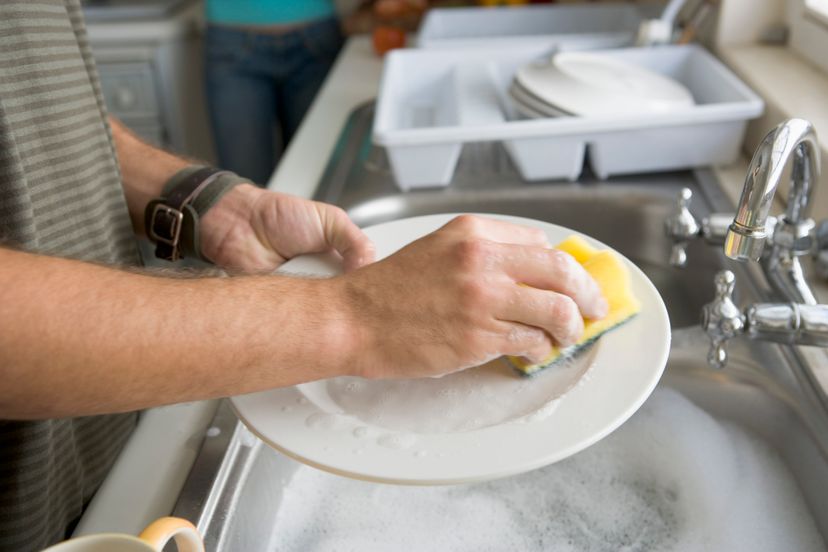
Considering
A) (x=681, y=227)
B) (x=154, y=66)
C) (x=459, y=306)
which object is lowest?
(x=154, y=66)

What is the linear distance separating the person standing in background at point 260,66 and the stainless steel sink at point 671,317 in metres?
0.68

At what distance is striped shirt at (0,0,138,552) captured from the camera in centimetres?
60

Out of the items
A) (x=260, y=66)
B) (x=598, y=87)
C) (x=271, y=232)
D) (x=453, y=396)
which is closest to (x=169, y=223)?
(x=271, y=232)

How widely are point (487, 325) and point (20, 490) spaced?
0.40m

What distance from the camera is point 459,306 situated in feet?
1.63

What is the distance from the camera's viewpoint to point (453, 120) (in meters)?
1.10

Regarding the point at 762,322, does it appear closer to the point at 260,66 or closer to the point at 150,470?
the point at 150,470

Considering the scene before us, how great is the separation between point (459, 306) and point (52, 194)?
385mm

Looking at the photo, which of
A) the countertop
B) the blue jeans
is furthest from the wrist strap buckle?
the blue jeans

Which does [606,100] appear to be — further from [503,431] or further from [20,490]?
[20,490]

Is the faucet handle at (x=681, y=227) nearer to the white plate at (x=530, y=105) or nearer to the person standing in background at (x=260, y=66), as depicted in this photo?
the white plate at (x=530, y=105)

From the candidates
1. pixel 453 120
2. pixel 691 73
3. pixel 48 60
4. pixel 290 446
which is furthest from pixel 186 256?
pixel 691 73

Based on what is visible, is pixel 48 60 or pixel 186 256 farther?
pixel 186 256

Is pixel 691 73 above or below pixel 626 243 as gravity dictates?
above
